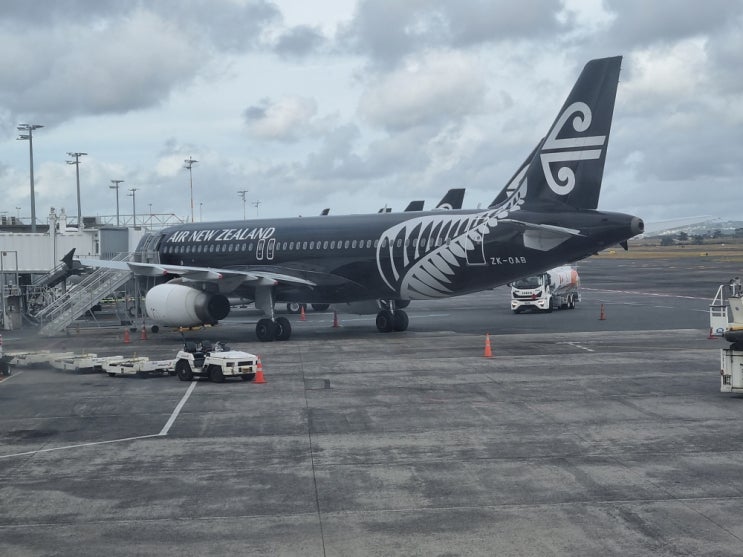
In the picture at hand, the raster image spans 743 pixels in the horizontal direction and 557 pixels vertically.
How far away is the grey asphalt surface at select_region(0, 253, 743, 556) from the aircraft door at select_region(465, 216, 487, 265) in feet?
14.9

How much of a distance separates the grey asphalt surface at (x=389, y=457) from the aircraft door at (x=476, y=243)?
4556 mm

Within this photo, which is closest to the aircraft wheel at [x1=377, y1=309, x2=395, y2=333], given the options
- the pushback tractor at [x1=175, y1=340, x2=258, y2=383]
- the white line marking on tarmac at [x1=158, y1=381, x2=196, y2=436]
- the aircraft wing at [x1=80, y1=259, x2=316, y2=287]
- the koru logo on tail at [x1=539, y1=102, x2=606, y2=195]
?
the aircraft wing at [x1=80, y1=259, x2=316, y2=287]

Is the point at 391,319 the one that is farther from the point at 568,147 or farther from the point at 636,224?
the point at 636,224

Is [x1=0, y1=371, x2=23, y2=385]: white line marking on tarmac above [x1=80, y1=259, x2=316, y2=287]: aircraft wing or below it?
below

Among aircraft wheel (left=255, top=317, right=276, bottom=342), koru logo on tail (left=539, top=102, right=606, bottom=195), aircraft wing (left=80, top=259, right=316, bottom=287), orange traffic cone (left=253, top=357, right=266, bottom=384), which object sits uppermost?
koru logo on tail (left=539, top=102, right=606, bottom=195)

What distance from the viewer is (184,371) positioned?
91.7 feet

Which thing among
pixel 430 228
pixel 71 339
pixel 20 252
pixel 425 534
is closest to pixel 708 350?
pixel 430 228

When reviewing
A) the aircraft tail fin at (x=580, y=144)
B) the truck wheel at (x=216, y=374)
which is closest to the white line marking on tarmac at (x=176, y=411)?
the truck wheel at (x=216, y=374)

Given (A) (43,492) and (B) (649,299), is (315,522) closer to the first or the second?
(A) (43,492)

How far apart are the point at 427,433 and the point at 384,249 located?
2021 cm

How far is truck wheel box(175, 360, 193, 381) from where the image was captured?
27891mm

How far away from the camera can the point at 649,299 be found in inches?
2394

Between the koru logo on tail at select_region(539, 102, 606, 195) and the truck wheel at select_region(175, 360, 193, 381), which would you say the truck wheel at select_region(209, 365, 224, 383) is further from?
the koru logo on tail at select_region(539, 102, 606, 195)

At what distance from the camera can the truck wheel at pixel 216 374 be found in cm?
2725
